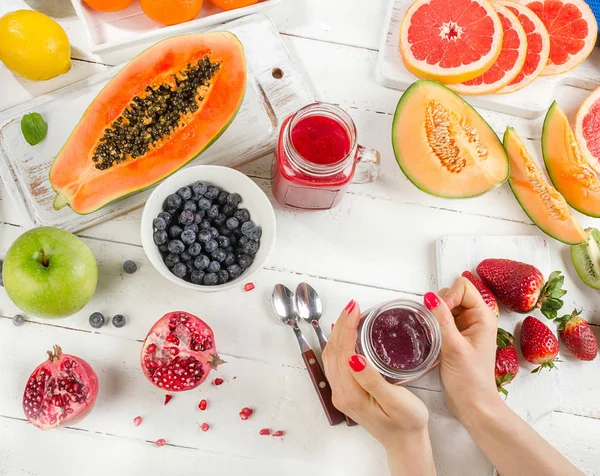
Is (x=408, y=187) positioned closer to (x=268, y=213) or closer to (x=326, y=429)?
(x=268, y=213)

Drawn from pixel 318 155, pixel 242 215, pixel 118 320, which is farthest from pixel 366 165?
pixel 118 320

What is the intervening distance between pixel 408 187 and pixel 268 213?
1.25 ft

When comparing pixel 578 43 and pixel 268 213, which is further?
pixel 578 43

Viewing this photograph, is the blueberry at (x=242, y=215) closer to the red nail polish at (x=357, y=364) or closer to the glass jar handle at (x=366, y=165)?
the glass jar handle at (x=366, y=165)

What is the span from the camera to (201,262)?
1121mm

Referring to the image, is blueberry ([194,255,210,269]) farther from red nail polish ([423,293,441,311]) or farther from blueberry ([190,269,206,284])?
red nail polish ([423,293,441,311])

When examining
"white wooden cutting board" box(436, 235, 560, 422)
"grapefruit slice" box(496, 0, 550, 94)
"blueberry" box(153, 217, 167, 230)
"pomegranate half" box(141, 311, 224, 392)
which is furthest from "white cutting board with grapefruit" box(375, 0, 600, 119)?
"pomegranate half" box(141, 311, 224, 392)

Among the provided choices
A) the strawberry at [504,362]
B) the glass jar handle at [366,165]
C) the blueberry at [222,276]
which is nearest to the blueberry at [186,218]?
the blueberry at [222,276]

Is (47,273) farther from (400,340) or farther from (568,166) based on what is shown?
(568,166)

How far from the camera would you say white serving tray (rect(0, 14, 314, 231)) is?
1.21 meters

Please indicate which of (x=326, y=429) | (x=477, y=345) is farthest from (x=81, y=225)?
(x=477, y=345)

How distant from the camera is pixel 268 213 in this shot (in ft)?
3.80

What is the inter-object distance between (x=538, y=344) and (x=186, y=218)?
78 centimetres

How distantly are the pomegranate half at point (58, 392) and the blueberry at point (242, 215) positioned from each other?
0.41 m
